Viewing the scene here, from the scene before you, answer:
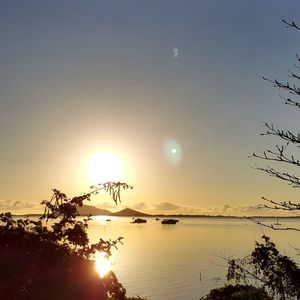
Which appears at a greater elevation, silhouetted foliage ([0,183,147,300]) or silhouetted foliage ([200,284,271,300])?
silhouetted foliage ([0,183,147,300])

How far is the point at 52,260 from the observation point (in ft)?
36.5

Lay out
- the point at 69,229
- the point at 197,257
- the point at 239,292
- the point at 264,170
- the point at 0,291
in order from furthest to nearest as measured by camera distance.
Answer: the point at 197,257 → the point at 239,292 → the point at 69,229 → the point at 0,291 → the point at 264,170

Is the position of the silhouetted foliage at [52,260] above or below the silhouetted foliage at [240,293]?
above

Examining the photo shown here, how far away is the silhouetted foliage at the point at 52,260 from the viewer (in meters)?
10.5

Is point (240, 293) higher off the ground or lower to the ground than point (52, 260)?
lower

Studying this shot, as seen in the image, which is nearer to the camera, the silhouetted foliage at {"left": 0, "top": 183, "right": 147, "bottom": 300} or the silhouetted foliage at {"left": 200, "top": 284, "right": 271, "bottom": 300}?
the silhouetted foliage at {"left": 0, "top": 183, "right": 147, "bottom": 300}

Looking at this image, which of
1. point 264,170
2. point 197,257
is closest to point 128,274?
point 197,257

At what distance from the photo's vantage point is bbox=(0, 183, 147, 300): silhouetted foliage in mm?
10523

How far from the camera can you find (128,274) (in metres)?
65.1

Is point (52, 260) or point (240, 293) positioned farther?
point (240, 293)

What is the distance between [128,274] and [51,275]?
56.5 m

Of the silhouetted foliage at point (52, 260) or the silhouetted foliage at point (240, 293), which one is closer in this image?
the silhouetted foliage at point (52, 260)

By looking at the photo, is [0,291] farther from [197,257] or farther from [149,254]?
[149,254]

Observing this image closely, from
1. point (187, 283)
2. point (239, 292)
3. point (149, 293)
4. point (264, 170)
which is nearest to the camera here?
point (264, 170)
